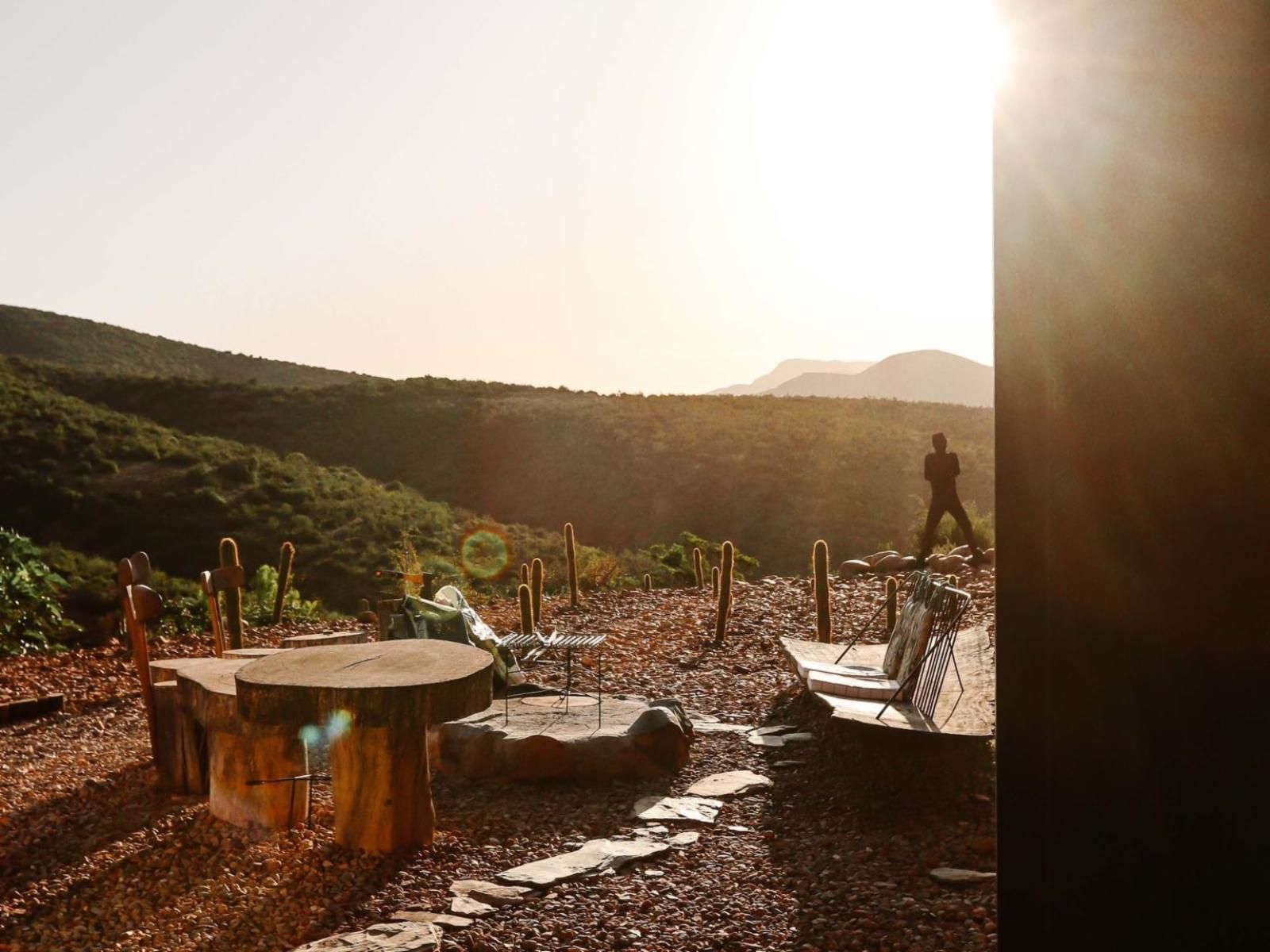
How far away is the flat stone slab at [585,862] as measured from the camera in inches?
167

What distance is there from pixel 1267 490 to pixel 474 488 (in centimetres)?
3204

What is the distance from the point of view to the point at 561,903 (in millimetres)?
3988

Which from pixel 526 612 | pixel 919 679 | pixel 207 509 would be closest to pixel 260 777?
pixel 919 679

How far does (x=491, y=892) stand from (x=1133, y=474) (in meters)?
3.32

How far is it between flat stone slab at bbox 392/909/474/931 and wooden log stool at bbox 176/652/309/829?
3.88 ft

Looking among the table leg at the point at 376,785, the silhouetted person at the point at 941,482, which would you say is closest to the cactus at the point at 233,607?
the table leg at the point at 376,785

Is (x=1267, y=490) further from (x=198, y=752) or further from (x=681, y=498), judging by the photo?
(x=681, y=498)

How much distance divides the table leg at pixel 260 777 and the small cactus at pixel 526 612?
17.3 ft

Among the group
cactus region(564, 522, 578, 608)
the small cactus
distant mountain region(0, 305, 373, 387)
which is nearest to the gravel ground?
the small cactus

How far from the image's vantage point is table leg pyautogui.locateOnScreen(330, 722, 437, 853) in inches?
174

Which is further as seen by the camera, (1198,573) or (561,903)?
(561,903)

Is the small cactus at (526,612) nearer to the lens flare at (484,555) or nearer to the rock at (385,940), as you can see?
the rock at (385,940)

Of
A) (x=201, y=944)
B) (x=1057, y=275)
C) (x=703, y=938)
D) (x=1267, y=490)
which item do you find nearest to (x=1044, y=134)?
(x=1057, y=275)

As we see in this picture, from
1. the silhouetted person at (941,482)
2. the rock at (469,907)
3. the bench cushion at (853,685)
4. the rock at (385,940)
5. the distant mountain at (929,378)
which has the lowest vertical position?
the rock at (469,907)
